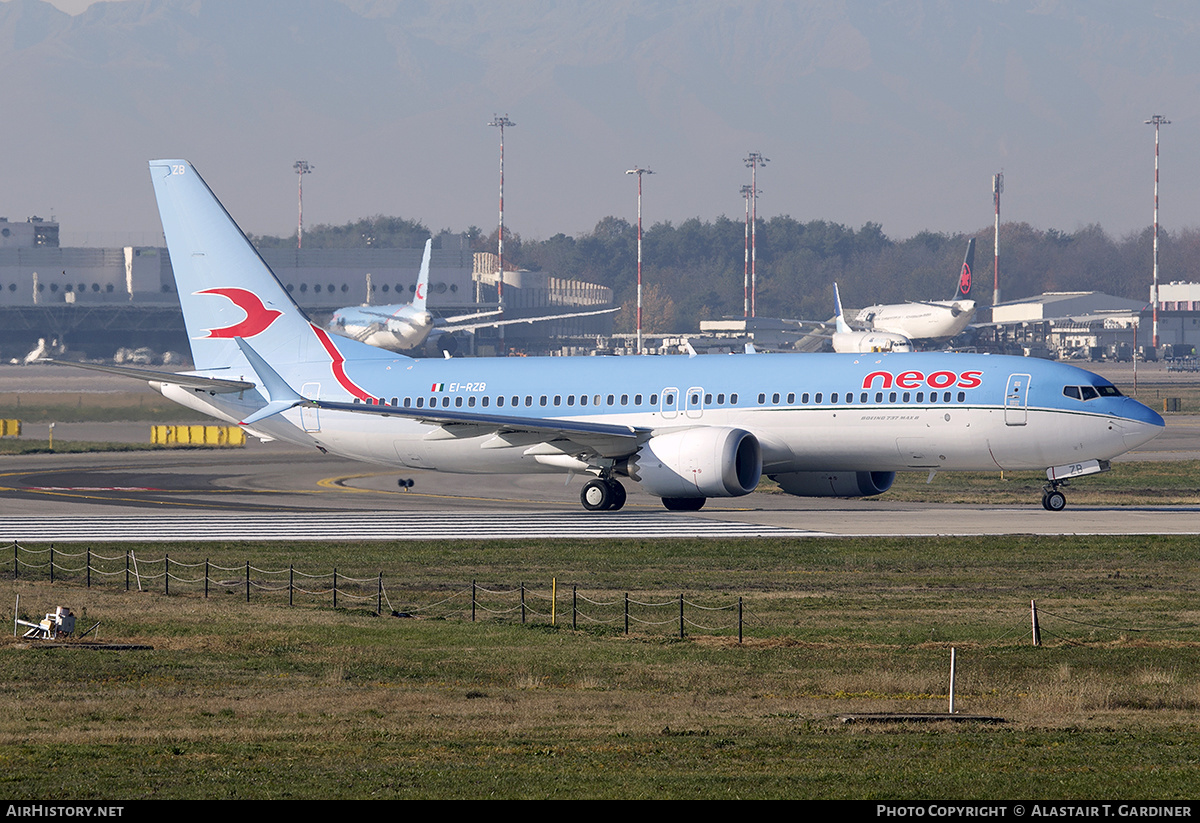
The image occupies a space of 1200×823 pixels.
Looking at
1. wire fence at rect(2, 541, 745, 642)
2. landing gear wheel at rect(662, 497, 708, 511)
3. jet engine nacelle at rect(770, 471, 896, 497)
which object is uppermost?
jet engine nacelle at rect(770, 471, 896, 497)

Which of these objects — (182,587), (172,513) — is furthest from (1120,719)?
(172,513)

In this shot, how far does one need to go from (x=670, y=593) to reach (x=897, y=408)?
14.9 meters

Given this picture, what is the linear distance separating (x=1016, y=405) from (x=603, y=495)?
1349cm

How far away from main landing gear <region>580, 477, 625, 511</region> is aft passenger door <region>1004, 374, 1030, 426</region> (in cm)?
1270

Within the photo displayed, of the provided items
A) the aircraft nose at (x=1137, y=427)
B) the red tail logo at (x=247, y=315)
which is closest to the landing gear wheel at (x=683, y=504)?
the aircraft nose at (x=1137, y=427)

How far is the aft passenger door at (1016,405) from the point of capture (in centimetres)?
4431

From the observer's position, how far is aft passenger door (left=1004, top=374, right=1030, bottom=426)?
4431 centimetres

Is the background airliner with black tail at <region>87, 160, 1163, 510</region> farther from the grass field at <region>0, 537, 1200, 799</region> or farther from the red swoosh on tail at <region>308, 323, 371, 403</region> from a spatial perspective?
the grass field at <region>0, 537, 1200, 799</region>

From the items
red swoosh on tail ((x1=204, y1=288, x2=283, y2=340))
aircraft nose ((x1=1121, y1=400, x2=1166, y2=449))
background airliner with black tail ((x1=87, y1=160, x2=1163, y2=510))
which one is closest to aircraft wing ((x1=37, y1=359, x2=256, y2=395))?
background airliner with black tail ((x1=87, y1=160, x2=1163, y2=510))

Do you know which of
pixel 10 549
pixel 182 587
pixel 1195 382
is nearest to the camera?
pixel 182 587

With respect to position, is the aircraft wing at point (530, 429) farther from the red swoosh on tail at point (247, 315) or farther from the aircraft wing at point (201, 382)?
the red swoosh on tail at point (247, 315)

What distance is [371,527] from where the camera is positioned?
149 ft
